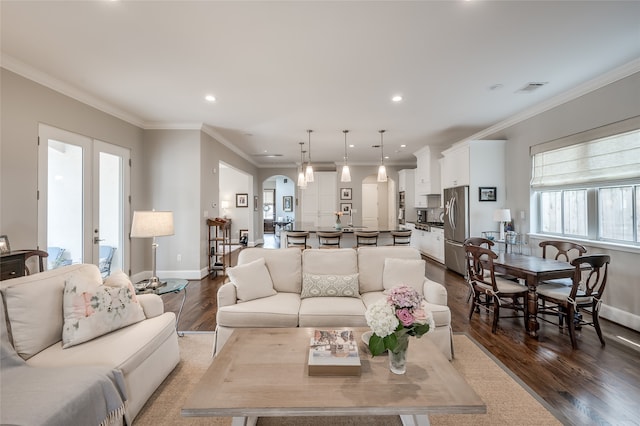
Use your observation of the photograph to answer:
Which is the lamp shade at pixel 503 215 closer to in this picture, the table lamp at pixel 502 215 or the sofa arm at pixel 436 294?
the table lamp at pixel 502 215

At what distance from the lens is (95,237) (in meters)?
4.13

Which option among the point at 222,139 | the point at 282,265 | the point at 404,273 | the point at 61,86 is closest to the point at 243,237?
the point at 222,139

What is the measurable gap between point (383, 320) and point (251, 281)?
1674 millimetres

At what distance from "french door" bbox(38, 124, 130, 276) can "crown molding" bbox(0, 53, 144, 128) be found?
1.60ft

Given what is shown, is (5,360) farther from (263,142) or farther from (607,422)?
(263,142)

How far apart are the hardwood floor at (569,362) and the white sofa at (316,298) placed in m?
0.68

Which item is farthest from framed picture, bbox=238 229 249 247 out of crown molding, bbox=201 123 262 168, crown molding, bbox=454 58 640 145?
crown molding, bbox=454 58 640 145

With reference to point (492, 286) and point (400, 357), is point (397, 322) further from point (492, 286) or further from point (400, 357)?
point (492, 286)

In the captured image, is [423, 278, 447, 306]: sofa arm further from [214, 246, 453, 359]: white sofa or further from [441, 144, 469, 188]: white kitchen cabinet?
[441, 144, 469, 188]: white kitchen cabinet

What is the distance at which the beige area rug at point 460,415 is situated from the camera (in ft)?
5.96

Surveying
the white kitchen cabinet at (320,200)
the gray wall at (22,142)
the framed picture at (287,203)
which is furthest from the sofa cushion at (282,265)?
the framed picture at (287,203)

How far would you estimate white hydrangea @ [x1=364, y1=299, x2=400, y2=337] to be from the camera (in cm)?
151

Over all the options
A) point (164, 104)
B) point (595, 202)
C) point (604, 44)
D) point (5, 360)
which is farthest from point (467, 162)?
point (5, 360)

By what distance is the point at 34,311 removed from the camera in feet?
5.94
